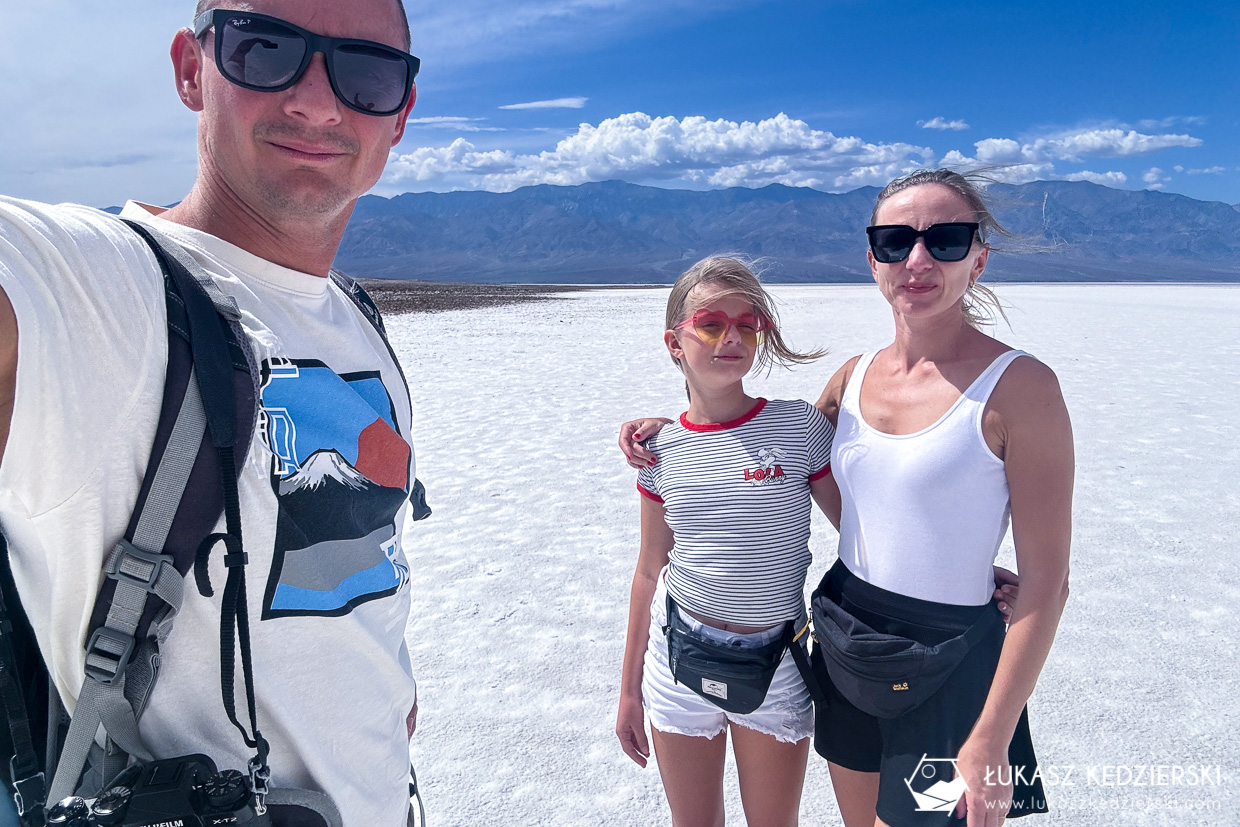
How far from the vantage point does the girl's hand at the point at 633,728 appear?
204 centimetres

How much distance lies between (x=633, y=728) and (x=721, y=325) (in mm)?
1194

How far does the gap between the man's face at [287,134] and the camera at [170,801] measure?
938 millimetres

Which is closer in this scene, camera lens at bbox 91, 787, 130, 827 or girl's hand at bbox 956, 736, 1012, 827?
camera lens at bbox 91, 787, 130, 827

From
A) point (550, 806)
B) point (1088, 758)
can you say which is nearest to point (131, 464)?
point (550, 806)

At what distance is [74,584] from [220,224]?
687mm

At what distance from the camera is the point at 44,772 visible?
3.31 feet

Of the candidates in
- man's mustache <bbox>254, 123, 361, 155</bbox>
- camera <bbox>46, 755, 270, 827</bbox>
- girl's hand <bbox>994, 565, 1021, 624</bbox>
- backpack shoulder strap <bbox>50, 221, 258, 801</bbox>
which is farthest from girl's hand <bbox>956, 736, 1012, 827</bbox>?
man's mustache <bbox>254, 123, 361, 155</bbox>

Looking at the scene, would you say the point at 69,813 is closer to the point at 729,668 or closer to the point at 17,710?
the point at 17,710

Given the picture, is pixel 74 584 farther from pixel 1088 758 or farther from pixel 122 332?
pixel 1088 758

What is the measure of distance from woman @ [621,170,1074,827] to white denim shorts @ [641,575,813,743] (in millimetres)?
75

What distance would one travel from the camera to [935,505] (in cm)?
155

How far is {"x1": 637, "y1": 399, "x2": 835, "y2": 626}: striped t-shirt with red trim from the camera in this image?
1.81m

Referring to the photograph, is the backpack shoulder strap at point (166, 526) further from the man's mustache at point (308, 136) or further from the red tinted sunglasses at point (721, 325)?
the red tinted sunglasses at point (721, 325)

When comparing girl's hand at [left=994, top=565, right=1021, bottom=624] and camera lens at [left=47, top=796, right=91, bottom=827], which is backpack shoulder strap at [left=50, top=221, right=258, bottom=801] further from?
girl's hand at [left=994, top=565, right=1021, bottom=624]
